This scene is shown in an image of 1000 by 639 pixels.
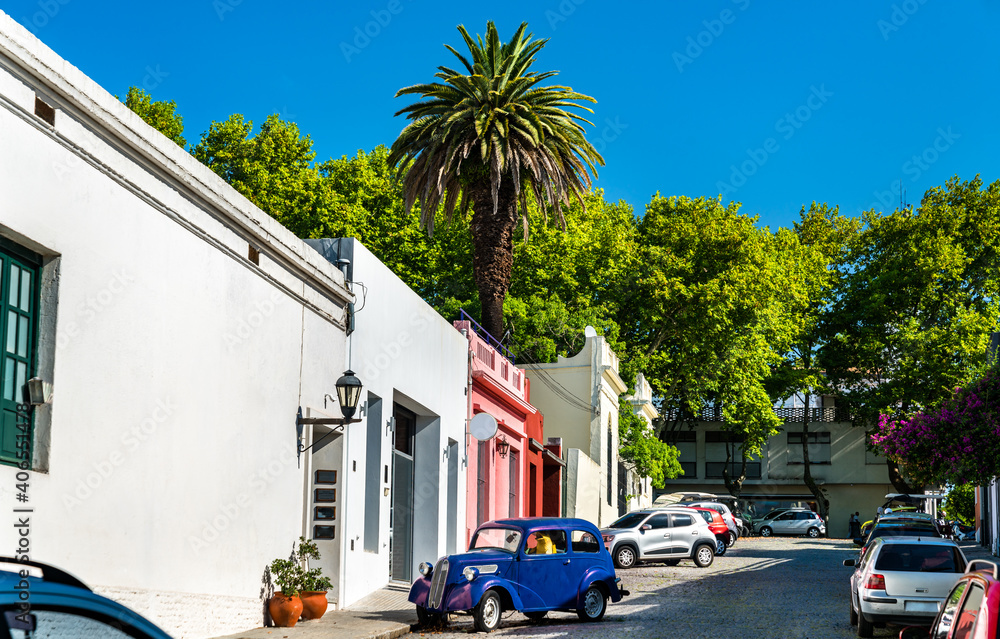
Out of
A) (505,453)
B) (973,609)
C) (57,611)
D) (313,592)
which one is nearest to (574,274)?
(505,453)

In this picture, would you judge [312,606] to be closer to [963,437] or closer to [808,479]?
[963,437]

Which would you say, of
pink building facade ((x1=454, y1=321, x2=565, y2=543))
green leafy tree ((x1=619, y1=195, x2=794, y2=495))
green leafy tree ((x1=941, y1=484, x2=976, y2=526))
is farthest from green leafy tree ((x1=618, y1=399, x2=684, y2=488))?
green leafy tree ((x1=941, y1=484, x2=976, y2=526))

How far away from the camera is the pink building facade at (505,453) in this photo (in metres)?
26.8

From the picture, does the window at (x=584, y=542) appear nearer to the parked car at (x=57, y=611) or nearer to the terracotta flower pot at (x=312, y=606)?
the terracotta flower pot at (x=312, y=606)

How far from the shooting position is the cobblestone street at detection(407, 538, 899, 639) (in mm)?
15148

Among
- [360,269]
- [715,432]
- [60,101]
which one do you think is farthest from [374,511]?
[715,432]

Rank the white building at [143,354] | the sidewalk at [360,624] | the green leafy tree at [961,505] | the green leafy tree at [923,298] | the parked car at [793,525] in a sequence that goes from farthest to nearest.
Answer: the green leafy tree at [961,505], the parked car at [793,525], the green leafy tree at [923,298], the sidewalk at [360,624], the white building at [143,354]

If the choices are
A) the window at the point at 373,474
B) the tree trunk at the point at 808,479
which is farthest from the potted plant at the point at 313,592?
the tree trunk at the point at 808,479

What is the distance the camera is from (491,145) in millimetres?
29797

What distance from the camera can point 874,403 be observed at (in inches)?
2213

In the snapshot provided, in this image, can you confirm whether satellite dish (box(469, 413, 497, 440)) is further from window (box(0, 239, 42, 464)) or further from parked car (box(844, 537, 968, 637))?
window (box(0, 239, 42, 464))

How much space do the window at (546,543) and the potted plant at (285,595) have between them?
3.47m

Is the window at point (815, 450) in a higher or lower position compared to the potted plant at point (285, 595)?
higher

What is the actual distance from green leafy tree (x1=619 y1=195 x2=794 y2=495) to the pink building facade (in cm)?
1248
